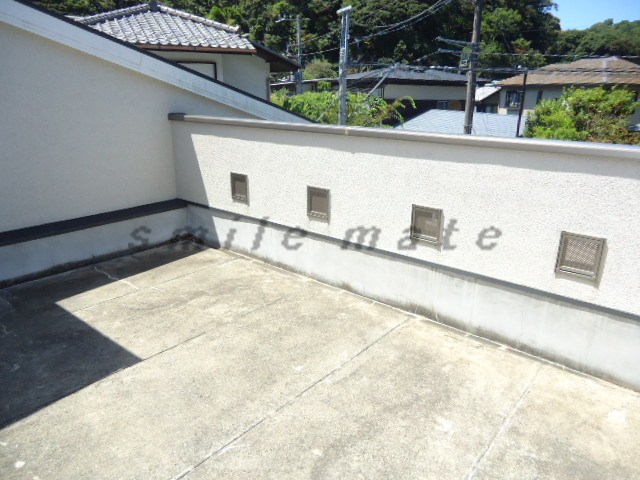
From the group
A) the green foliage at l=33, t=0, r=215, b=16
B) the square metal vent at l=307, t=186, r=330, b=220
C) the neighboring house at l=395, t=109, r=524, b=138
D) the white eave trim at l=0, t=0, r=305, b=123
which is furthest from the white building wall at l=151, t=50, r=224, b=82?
the green foliage at l=33, t=0, r=215, b=16

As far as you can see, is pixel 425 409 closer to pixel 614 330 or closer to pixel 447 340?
pixel 447 340

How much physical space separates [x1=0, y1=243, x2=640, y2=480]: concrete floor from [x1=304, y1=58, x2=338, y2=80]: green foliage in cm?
4558

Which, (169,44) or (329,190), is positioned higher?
(169,44)

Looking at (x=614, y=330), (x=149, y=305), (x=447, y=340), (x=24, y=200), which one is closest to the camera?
(x=614, y=330)

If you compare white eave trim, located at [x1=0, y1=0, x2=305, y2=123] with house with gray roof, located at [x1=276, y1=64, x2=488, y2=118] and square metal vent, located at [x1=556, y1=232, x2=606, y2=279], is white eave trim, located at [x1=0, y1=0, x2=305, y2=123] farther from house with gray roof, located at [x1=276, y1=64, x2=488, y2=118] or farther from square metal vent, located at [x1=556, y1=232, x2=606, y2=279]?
house with gray roof, located at [x1=276, y1=64, x2=488, y2=118]

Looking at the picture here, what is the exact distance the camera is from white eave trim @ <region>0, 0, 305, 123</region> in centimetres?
677

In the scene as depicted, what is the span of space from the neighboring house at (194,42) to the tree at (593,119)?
1125 centimetres

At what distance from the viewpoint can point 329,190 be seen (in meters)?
6.94

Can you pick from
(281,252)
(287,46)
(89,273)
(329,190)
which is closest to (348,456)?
(329,190)

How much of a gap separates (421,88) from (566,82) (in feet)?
36.4

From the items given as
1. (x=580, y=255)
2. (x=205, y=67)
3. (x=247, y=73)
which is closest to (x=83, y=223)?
(x=205, y=67)

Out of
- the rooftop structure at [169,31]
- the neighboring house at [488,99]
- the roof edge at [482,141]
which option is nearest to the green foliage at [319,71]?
the neighboring house at [488,99]

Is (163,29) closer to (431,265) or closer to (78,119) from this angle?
(78,119)

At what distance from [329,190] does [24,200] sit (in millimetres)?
4856
